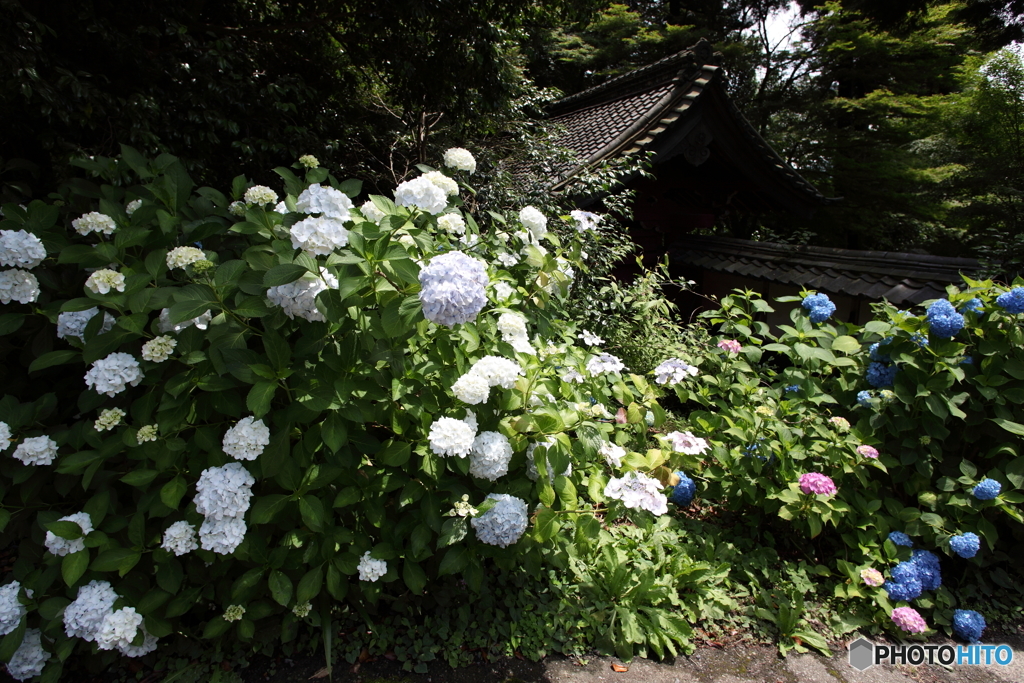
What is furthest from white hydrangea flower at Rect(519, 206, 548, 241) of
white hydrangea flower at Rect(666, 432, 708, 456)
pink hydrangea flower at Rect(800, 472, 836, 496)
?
pink hydrangea flower at Rect(800, 472, 836, 496)

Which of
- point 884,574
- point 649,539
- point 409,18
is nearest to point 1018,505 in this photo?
point 884,574

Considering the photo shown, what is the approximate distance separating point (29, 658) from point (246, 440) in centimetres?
102

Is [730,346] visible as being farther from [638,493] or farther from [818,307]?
[638,493]

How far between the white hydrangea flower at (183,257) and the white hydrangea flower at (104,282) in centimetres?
14

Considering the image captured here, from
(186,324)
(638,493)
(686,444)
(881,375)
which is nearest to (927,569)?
(881,375)

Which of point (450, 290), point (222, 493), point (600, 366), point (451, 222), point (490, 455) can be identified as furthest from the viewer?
point (600, 366)

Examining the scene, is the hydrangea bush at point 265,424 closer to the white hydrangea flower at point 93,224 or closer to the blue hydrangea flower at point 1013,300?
the white hydrangea flower at point 93,224

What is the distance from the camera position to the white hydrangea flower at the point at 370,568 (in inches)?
66.5

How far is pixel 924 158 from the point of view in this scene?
9398mm

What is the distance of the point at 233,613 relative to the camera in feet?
5.45

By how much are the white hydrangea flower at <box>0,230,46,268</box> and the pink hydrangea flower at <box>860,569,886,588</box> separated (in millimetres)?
3204

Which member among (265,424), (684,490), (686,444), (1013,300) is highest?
(1013,300)

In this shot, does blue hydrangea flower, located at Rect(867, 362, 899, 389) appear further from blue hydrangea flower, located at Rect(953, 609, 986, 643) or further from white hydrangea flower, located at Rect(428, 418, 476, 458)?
white hydrangea flower, located at Rect(428, 418, 476, 458)

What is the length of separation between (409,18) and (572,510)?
3.42 metres
